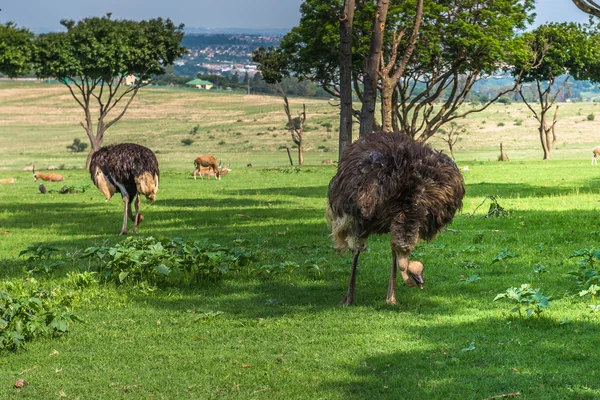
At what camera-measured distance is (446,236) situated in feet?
51.7

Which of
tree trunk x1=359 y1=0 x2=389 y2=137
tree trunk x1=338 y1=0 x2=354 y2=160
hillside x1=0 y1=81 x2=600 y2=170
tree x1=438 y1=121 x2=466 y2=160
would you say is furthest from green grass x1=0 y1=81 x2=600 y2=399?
hillside x1=0 y1=81 x2=600 y2=170

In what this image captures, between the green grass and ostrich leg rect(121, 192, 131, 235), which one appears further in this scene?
ostrich leg rect(121, 192, 131, 235)

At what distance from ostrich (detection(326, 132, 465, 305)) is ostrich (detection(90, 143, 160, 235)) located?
8897 mm

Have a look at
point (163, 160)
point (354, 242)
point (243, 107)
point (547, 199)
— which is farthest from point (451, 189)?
point (243, 107)

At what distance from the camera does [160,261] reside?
11820 mm

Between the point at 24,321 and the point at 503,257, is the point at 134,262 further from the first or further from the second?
the point at 503,257

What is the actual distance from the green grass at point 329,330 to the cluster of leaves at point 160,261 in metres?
0.23

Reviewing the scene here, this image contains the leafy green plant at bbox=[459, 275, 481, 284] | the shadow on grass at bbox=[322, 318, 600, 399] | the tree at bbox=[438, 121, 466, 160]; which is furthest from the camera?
the tree at bbox=[438, 121, 466, 160]

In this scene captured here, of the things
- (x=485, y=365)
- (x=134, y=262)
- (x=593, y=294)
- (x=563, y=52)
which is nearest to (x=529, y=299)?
(x=593, y=294)

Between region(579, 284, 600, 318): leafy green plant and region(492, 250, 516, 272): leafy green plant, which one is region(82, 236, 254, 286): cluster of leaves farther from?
region(579, 284, 600, 318): leafy green plant

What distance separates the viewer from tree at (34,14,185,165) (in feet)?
160

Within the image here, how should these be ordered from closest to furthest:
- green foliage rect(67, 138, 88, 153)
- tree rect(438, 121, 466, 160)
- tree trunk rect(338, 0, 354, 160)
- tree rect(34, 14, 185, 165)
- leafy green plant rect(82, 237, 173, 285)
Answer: leafy green plant rect(82, 237, 173, 285) < tree trunk rect(338, 0, 354, 160) < tree rect(34, 14, 185, 165) < tree rect(438, 121, 466, 160) < green foliage rect(67, 138, 88, 153)

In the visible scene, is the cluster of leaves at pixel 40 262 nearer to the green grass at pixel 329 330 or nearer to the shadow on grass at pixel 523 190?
the green grass at pixel 329 330

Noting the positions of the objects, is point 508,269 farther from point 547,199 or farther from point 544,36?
point 544,36
